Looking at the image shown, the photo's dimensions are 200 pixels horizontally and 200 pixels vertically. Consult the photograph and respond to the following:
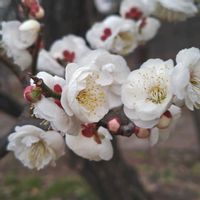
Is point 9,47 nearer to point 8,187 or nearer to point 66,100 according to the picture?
point 66,100

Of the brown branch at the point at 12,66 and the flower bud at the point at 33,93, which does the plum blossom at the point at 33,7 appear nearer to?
the brown branch at the point at 12,66

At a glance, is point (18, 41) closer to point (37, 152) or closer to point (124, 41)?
point (124, 41)

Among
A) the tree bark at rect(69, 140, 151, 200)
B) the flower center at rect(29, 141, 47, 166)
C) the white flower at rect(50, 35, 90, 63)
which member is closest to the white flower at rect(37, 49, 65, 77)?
the white flower at rect(50, 35, 90, 63)

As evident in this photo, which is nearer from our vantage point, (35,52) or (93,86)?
(93,86)

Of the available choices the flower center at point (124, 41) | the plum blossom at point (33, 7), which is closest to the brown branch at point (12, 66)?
the plum blossom at point (33, 7)

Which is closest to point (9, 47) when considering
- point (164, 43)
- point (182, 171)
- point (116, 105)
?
point (116, 105)

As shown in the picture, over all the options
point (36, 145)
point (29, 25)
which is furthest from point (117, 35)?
point (36, 145)
